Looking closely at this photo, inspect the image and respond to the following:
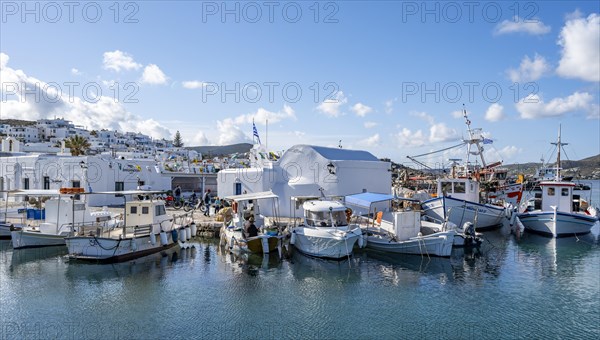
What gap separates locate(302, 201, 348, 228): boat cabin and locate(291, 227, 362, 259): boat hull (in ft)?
1.48

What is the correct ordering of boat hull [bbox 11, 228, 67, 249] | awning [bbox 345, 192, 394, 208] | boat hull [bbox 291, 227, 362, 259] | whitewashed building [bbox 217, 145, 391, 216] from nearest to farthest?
boat hull [bbox 291, 227, 362, 259] < boat hull [bbox 11, 228, 67, 249] < awning [bbox 345, 192, 394, 208] < whitewashed building [bbox 217, 145, 391, 216]

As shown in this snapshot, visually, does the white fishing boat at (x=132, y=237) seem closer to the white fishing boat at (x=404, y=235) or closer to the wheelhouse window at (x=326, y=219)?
the wheelhouse window at (x=326, y=219)

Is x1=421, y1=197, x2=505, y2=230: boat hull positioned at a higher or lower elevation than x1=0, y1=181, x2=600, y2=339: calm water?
higher

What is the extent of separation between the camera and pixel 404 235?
21.1 metres

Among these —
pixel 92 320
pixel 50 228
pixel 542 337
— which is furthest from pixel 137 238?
pixel 542 337

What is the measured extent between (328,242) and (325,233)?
44 cm

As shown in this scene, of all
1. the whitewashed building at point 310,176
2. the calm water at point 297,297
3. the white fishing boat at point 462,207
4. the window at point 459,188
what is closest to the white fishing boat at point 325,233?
the calm water at point 297,297

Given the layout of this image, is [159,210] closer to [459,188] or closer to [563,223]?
[459,188]

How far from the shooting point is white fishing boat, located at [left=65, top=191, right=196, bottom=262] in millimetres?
18406

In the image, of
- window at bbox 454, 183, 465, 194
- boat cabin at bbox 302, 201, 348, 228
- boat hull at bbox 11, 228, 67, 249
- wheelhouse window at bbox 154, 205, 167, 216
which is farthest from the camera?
window at bbox 454, 183, 465, 194

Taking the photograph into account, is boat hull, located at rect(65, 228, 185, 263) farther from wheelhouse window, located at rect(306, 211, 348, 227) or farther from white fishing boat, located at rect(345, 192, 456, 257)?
white fishing boat, located at rect(345, 192, 456, 257)

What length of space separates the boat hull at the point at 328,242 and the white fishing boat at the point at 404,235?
188 centimetres

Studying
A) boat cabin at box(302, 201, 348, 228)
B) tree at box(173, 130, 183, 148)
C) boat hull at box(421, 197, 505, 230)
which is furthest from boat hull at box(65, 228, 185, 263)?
tree at box(173, 130, 183, 148)

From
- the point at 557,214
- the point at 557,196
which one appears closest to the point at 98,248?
the point at 557,214
